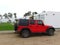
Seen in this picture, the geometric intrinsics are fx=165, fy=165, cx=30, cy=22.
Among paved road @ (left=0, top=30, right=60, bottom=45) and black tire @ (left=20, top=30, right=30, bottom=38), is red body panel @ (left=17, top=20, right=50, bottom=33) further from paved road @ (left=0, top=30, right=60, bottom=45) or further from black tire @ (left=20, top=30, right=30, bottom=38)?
paved road @ (left=0, top=30, right=60, bottom=45)

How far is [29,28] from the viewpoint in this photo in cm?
1694

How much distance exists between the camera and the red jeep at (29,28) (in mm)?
16766

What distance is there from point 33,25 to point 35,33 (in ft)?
3.74

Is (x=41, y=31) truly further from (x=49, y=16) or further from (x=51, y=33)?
(x=49, y=16)

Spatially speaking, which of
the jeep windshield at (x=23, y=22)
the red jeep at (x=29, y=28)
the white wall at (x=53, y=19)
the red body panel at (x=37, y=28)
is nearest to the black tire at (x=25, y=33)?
the red jeep at (x=29, y=28)

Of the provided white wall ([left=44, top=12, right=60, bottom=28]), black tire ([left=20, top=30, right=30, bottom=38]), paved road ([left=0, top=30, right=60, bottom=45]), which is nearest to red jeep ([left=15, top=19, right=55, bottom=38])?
black tire ([left=20, top=30, right=30, bottom=38])

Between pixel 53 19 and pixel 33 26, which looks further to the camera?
pixel 53 19

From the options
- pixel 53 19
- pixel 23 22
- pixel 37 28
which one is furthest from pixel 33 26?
pixel 53 19

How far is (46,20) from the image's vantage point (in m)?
24.2

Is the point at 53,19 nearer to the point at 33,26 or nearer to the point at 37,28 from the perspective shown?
Result: the point at 37,28

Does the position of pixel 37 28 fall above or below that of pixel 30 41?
above

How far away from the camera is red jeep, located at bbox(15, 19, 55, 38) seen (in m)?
16.8

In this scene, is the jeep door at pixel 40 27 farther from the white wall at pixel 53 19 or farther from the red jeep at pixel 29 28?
the white wall at pixel 53 19

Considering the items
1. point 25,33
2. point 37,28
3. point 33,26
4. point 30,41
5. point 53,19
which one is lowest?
point 30,41
